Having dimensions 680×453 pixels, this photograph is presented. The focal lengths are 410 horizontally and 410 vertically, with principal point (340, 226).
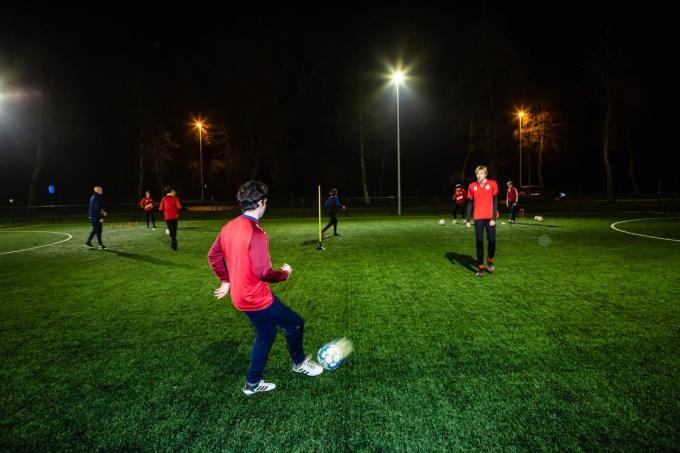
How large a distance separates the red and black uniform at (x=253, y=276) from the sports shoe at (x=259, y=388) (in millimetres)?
74

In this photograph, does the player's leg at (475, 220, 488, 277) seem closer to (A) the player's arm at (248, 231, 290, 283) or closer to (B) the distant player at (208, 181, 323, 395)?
(B) the distant player at (208, 181, 323, 395)

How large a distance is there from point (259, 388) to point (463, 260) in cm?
771

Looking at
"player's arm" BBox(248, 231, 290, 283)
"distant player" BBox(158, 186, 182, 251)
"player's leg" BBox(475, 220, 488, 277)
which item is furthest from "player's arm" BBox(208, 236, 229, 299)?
"distant player" BBox(158, 186, 182, 251)

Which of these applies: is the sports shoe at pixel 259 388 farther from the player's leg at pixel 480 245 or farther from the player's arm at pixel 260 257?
the player's leg at pixel 480 245

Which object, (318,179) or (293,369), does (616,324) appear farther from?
(318,179)

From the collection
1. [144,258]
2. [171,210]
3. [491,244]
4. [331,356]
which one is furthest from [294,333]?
[171,210]

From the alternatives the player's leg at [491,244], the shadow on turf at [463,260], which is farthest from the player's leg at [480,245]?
the shadow on turf at [463,260]

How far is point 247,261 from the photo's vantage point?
3504 millimetres

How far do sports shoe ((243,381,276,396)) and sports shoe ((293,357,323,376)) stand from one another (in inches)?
14.9

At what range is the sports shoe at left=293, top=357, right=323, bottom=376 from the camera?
4270 millimetres

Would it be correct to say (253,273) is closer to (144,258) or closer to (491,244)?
(491,244)

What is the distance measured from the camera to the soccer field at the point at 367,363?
3.28 metres

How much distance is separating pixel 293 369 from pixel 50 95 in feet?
144

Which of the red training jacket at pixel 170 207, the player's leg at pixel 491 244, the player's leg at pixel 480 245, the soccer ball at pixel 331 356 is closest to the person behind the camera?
the soccer ball at pixel 331 356
